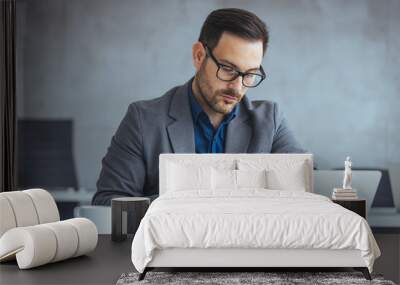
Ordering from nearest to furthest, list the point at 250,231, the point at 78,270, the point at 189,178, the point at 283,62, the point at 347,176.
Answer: the point at 250,231 < the point at 78,270 < the point at 189,178 < the point at 347,176 < the point at 283,62

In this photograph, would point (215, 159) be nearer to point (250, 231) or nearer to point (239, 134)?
point (239, 134)

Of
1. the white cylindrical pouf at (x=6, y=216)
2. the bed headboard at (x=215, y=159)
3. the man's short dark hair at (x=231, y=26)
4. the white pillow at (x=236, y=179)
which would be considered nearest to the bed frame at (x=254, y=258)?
the white cylindrical pouf at (x=6, y=216)

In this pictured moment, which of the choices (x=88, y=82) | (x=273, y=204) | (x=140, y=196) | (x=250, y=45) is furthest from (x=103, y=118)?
(x=273, y=204)

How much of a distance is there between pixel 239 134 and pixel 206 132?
1.15ft

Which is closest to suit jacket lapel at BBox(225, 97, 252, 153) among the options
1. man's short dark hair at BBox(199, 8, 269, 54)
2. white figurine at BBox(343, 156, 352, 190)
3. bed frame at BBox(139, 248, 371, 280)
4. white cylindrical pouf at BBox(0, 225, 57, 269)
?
man's short dark hair at BBox(199, 8, 269, 54)

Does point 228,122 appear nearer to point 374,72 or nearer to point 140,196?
point 140,196

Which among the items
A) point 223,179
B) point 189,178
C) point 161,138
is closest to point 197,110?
point 161,138

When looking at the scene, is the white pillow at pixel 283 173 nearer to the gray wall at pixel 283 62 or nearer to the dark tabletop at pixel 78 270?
the gray wall at pixel 283 62

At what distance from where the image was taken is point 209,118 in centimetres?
688

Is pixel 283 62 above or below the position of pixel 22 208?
above

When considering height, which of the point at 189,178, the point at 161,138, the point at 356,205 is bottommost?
the point at 356,205

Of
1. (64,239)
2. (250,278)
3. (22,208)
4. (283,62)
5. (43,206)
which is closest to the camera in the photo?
(250,278)

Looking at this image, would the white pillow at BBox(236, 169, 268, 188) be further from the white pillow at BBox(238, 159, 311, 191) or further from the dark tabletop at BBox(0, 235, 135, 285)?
the dark tabletop at BBox(0, 235, 135, 285)

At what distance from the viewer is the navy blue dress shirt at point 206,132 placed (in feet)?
22.6
